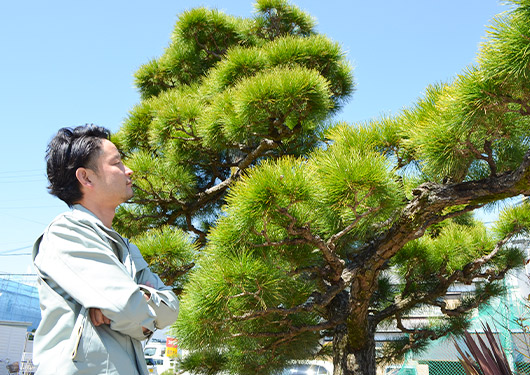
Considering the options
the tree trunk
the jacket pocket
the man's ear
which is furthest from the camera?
the tree trunk

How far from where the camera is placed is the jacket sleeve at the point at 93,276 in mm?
533

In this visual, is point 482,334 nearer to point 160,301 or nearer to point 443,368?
point 443,368

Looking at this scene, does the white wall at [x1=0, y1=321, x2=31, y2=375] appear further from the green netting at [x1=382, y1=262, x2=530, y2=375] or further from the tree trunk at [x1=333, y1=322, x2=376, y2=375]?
the tree trunk at [x1=333, y1=322, x2=376, y2=375]

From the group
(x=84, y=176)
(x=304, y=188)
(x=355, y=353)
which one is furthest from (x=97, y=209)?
(x=355, y=353)

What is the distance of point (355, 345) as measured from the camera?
189 centimetres

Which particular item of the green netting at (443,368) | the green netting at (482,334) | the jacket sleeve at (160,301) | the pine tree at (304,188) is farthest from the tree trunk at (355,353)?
the green netting at (443,368)

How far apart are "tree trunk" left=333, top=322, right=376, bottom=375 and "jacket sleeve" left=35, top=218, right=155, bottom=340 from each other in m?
1.47

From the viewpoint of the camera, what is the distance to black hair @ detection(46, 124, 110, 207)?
2.25 ft

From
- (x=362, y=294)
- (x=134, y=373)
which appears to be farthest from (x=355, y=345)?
(x=134, y=373)

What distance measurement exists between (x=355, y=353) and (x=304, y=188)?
99 centimetres

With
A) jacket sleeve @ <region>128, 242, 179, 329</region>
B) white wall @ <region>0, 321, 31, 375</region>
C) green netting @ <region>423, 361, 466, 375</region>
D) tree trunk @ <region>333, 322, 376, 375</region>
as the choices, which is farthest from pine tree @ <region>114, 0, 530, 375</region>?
white wall @ <region>0, 321, 31, 375</region>

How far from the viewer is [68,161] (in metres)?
0.69

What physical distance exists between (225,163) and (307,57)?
0.66 metres

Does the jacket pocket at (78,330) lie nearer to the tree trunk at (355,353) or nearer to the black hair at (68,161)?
the black hair at (68,161)
